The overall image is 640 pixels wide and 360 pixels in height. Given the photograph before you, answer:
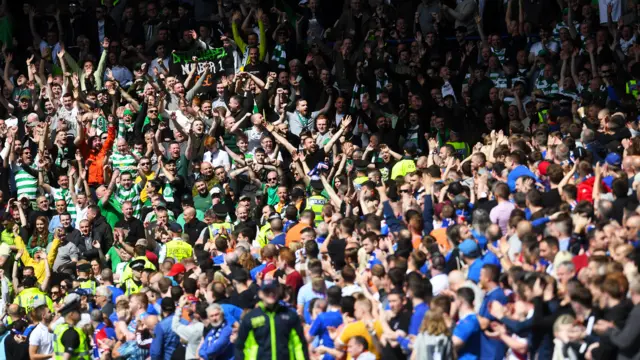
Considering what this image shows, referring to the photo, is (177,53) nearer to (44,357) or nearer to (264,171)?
(264,171)

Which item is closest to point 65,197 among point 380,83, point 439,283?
point 380,83

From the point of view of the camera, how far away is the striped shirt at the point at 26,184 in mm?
21438

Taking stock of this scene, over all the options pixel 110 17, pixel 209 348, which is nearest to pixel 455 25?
pixel 110 17

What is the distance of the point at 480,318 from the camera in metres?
11.4

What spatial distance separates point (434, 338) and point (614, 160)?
Answer: 479cm

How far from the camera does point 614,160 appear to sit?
49.0 ft

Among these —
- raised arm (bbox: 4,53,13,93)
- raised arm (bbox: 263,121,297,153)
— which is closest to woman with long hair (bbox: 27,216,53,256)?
raised arm (bbox: 263,121,297,153)

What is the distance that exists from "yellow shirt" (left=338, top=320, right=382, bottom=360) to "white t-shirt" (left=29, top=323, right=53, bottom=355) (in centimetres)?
507

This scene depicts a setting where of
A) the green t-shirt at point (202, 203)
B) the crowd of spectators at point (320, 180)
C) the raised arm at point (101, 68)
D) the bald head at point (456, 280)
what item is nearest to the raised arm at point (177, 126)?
the crowd of spectators at point (320, 180)

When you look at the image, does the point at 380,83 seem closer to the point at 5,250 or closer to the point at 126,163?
the point at 126,163

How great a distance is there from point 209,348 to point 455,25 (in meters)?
11.5

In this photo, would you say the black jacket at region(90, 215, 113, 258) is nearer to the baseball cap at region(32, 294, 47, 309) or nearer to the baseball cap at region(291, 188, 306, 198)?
the baseball cap at region(32, 294, 47, 309)

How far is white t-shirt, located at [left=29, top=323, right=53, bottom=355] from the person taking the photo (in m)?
15.5

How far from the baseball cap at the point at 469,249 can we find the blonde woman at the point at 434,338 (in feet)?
5.00
